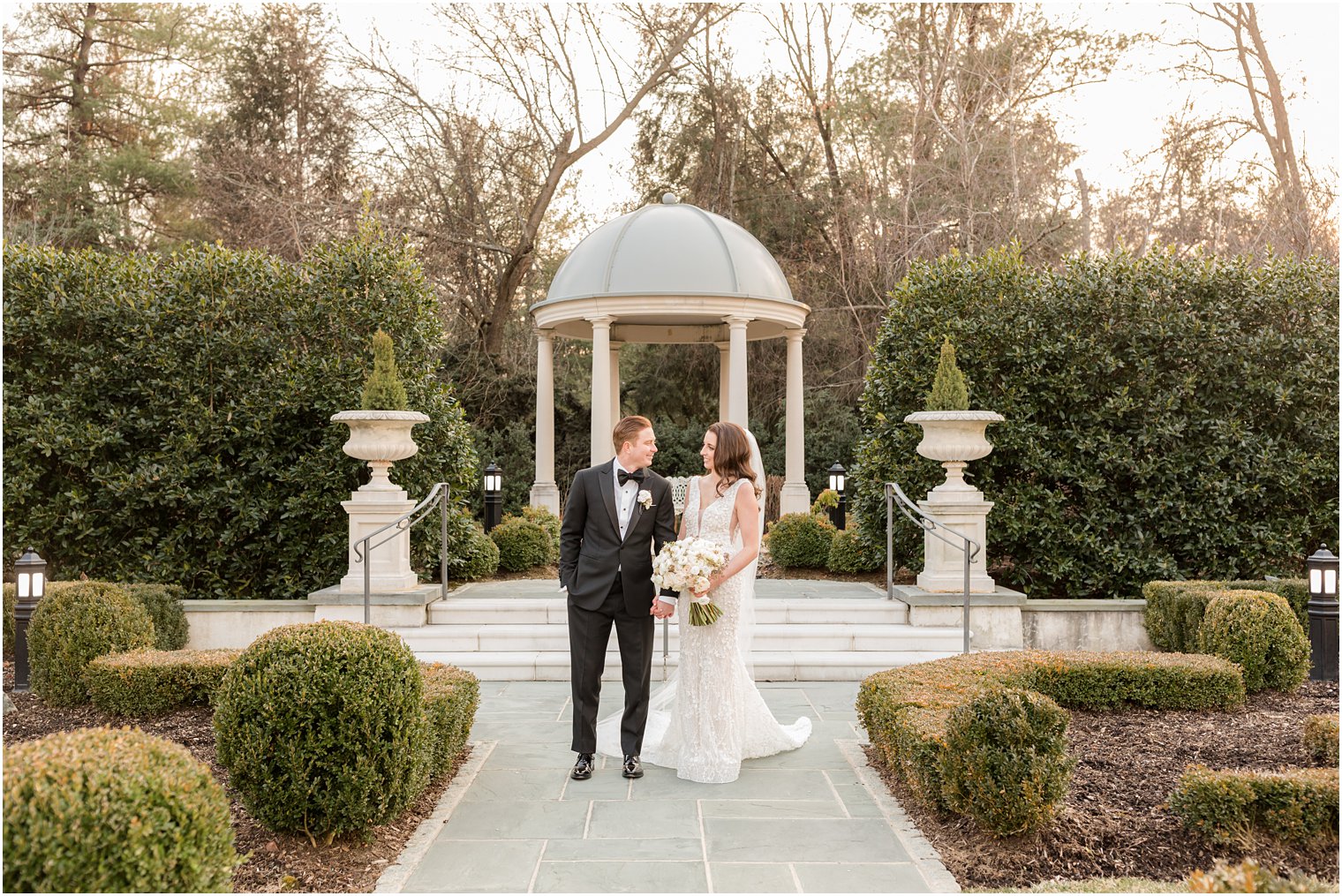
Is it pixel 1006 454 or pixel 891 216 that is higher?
pixel 891 216

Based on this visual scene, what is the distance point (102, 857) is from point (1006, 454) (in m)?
9.39

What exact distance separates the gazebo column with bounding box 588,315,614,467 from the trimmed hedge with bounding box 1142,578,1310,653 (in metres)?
8.36

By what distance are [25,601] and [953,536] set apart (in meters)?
7.93

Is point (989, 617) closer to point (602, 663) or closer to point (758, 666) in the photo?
point (758, 666)

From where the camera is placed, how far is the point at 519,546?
12320 mm

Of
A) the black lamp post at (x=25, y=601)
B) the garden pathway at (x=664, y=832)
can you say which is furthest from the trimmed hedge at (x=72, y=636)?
the garden pathway at (x=664, y=832)

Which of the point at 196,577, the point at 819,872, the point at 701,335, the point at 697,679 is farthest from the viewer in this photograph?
the point at 701,335

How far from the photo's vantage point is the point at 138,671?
6.67m

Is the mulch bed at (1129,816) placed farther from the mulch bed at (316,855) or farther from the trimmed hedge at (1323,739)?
the mulch bed at (316,855)

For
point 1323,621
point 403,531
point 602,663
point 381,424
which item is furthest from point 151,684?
point 1323,621

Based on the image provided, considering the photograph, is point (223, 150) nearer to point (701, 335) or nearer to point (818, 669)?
point (701, 335)

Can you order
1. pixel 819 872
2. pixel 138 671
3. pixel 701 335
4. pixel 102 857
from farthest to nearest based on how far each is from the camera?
1. pixel 701 335
2. pixel 138 671
3. pixel 819 872
4. pixel 102 857

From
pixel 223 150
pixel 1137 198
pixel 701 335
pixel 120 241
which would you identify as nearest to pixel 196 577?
pixel 701 335

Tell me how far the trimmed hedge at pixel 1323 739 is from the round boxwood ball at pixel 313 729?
4824 millimetres
